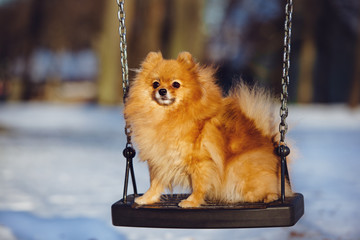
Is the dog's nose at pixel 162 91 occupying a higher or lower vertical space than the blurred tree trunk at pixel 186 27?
lower

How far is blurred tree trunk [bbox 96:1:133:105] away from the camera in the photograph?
17516mm

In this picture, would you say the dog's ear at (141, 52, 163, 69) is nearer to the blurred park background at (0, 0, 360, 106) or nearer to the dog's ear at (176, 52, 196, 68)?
the dog's ear at (176, 52, 196, 68)

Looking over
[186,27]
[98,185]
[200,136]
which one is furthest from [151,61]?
[186,27]

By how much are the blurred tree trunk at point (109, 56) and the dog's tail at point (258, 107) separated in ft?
47.8

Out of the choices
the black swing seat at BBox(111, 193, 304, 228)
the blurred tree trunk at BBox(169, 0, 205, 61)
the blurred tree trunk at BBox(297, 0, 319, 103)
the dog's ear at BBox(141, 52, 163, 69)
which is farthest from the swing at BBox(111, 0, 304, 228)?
the blurred tree trunk at BBox(297, 0, 319, 103)

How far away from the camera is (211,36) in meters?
28.7

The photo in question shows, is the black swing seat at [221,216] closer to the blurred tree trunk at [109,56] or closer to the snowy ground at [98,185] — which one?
the snowy ground at [98,185]

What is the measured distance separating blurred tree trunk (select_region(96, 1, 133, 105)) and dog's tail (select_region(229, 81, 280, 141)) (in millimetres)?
14582

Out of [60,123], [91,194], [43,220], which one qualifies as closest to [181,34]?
[60,123]

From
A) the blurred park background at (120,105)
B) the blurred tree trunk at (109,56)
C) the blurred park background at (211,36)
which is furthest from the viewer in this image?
the blurred park background at (211,36)

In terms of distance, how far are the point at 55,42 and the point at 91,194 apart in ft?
72.1

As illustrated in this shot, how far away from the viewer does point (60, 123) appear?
55.1 feet

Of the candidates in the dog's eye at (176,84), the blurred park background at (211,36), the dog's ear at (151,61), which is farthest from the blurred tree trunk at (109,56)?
the dog's eye at (176,84)

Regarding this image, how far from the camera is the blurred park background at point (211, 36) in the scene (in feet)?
58.5
